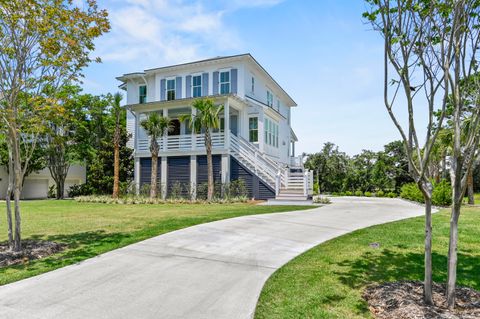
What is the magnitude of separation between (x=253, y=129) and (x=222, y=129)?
213 centimetres

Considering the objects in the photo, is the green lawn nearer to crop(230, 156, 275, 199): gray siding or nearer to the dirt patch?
the dirt patch

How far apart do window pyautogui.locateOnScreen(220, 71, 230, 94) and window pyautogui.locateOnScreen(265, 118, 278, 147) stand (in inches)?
139

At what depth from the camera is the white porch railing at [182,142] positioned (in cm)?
2012

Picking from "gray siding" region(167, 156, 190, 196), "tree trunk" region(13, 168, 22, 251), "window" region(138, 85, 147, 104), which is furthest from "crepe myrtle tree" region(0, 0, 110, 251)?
"window" region(138, 85, 147, 104)

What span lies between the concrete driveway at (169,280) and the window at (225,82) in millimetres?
15159

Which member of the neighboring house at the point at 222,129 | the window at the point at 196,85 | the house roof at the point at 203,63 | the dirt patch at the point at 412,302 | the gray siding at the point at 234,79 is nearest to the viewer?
the dirt patch at the point at 412,302

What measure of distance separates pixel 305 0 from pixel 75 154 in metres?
25.9

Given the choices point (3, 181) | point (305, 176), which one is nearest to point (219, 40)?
point (305, 176)

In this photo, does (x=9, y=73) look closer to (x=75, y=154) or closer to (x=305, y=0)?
(x=305, y=0)

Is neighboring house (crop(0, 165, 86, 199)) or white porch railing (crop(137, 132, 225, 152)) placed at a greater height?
white porch railing (crop(137, 132, 225, 152))

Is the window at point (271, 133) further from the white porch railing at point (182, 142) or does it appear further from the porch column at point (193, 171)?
the porch column at point (193, 171)

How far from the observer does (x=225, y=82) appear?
72.2 ft

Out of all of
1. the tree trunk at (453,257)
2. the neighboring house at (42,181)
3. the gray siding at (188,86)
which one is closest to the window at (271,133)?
the gray siding at (188,86)

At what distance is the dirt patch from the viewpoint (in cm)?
367
